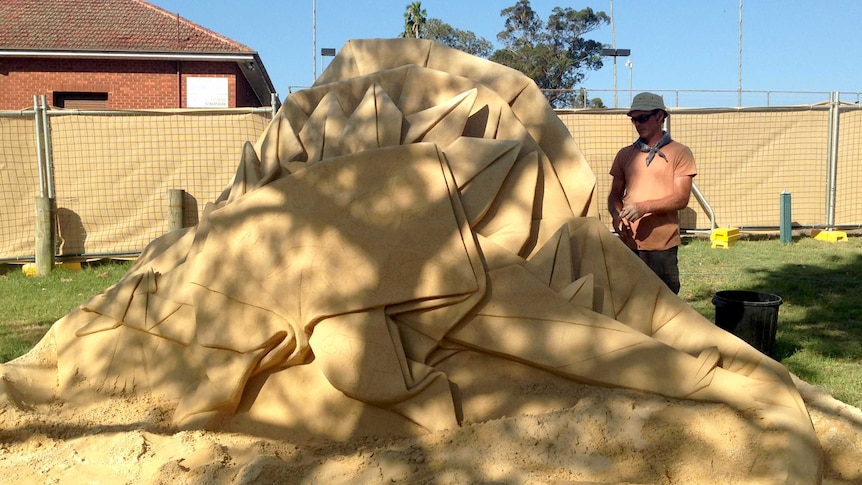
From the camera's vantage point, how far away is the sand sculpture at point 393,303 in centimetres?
285

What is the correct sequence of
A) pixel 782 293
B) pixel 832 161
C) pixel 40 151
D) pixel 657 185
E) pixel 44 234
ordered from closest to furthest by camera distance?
pixel 657 185
pixel 782 293
pixel 44 234
pixel 40 151
pixel 832 161

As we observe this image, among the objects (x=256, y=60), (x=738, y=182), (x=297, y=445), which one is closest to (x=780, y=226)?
(x=738, y=182)

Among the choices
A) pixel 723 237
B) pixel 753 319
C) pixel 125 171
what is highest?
pixel 125 171

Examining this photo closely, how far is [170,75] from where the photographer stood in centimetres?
1664

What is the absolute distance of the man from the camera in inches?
167

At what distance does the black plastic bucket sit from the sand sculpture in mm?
1573

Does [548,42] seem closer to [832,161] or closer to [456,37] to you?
[456,37]

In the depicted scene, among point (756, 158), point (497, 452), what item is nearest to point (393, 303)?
point (497, 452)

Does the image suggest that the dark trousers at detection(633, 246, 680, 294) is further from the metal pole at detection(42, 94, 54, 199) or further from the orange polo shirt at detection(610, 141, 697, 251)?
the metal pole at detection(42, 94, 54, 199)

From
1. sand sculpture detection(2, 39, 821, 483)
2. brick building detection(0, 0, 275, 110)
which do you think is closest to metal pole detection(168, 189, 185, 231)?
sand sculpture detection(2, 39, 821, 483)

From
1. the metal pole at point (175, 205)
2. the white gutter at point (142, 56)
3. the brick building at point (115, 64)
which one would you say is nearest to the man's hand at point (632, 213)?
the metal pole at point (175, 205)

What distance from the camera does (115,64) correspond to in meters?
16.6

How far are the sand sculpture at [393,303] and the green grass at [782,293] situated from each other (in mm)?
1618

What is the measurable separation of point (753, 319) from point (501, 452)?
269 cm
